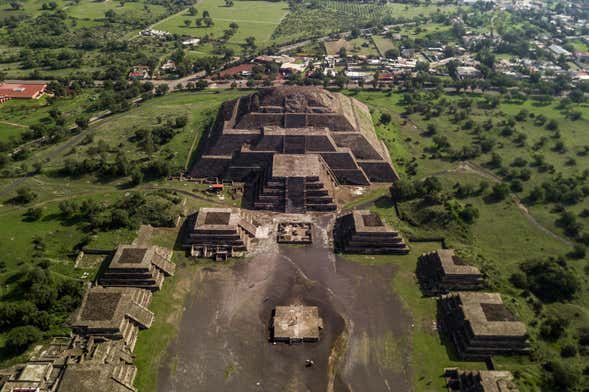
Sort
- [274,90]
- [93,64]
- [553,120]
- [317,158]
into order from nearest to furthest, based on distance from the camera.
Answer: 1. [317,158]
2. [274,90]
3. [553,120]
4. [93,64]

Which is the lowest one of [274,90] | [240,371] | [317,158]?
[240,371]

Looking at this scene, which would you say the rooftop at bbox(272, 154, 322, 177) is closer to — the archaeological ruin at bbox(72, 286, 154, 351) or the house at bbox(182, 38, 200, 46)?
the archaeological ruin at bbox(72, 286, 154, 351)

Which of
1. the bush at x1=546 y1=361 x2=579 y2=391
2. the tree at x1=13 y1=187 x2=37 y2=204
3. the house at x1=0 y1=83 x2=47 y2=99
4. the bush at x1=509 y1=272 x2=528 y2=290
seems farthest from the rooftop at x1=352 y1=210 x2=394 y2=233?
the house at x1=0 y1=83 x2=47 y2=99

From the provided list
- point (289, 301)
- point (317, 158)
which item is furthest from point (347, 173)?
point (289, 301)

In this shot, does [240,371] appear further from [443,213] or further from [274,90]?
[274,90]

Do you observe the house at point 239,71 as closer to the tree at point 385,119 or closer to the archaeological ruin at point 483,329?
the tree at point 385,119

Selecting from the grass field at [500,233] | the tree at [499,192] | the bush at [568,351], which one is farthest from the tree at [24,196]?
the bush at [568,351]
